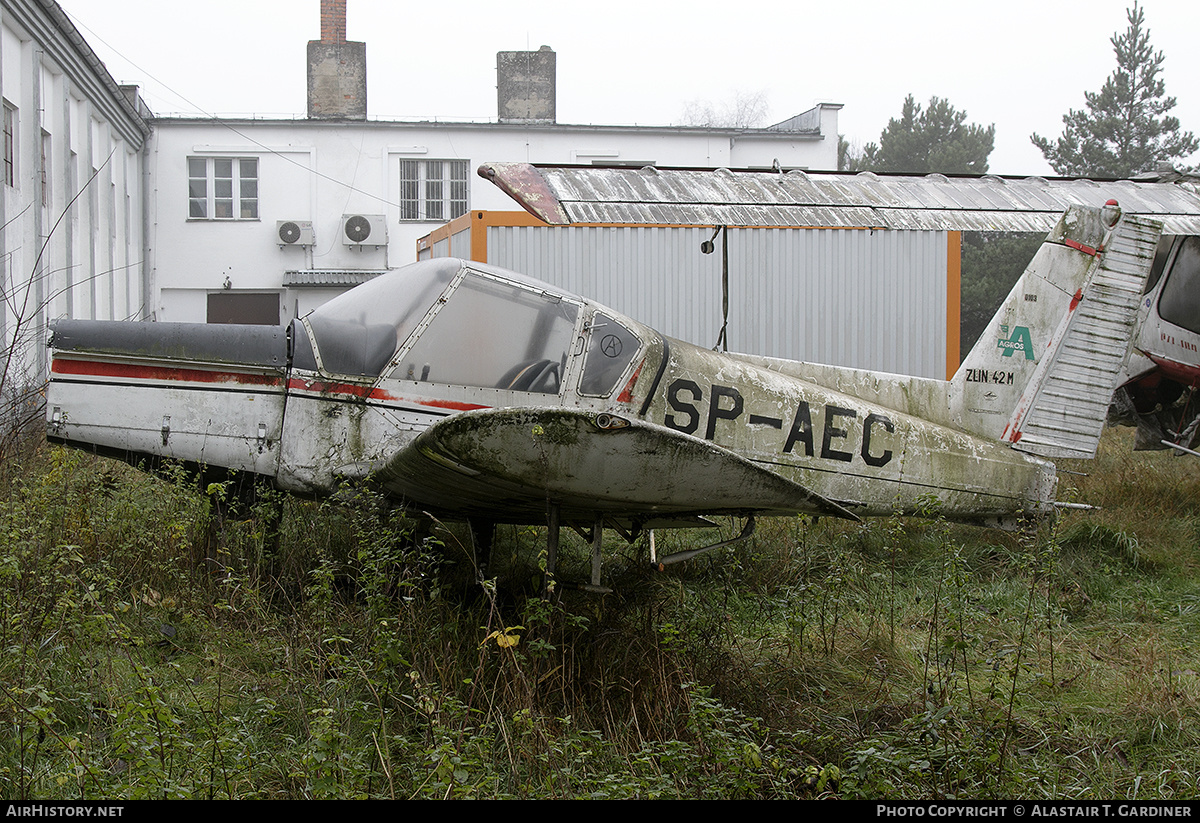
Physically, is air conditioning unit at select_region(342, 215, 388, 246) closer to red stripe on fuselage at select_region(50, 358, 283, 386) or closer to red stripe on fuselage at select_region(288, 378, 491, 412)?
red stripe on fuselage at select_region(50, 358, 283, 386)

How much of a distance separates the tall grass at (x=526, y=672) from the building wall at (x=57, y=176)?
5.72 metres

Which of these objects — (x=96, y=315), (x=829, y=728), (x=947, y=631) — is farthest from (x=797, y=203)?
(x=96, y=315)

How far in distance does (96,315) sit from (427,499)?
55.0ft

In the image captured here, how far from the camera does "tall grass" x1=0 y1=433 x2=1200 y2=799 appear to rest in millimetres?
3096

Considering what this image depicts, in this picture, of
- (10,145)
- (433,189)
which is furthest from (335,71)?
(10,145)

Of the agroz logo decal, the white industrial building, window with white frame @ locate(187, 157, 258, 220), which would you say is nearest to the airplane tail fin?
the agroz logo decal

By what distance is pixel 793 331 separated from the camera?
9305mm

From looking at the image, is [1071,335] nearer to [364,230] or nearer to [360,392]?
[360,392]

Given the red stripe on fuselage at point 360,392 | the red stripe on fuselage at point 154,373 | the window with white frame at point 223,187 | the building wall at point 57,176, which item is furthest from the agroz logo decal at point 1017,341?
the window with white frame at point 223,187

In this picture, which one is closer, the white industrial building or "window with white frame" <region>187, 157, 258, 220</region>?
the white industrial building

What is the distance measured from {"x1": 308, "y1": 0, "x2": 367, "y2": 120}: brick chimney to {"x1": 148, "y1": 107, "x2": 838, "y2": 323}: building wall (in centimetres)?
156

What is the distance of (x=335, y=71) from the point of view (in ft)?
85.1

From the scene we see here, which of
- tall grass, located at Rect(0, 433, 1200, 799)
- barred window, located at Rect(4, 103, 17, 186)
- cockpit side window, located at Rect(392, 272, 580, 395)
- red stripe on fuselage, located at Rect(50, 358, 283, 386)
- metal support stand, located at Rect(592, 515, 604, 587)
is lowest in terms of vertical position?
tall grass, located at Rect(0, 433, 1200, 799)

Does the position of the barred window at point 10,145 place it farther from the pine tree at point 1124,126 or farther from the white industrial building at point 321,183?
the pine tree at point 1124,126
